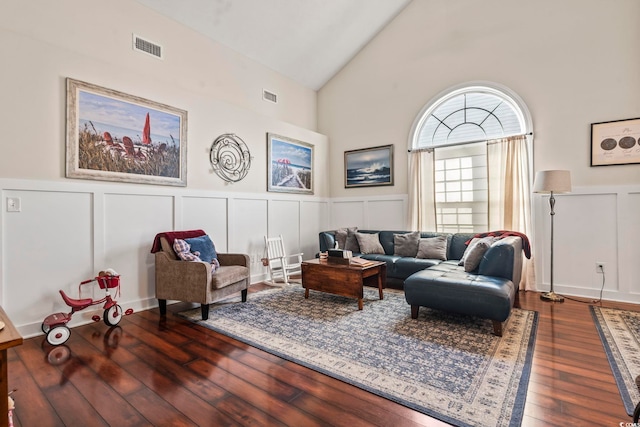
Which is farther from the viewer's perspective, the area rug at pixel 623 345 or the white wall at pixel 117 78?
the white wall at pixel 117 78

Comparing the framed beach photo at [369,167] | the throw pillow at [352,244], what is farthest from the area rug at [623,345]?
the framed beach photo at [369,167]

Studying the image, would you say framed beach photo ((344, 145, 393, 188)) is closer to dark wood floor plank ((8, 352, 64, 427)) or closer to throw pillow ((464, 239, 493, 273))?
throw pillow ((464, 239, 493, 273))

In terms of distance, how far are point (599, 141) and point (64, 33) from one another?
6.35 meters

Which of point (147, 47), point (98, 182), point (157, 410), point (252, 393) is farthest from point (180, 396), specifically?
point (147, 47)

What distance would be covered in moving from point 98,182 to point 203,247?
129cm

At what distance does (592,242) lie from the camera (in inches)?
158

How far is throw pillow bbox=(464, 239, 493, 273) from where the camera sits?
3390 mm

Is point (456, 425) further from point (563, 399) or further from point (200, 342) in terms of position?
point (200, 342)

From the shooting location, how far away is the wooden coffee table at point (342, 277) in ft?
11.7

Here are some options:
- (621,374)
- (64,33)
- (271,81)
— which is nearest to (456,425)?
(621,374)

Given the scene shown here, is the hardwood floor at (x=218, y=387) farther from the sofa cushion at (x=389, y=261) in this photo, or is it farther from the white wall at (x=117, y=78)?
the sofa cushion at (x=389, y=261)

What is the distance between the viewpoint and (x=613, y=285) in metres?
3.89

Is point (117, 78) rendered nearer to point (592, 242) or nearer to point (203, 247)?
point (203, 247)

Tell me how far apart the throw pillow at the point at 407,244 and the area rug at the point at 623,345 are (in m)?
2.16
